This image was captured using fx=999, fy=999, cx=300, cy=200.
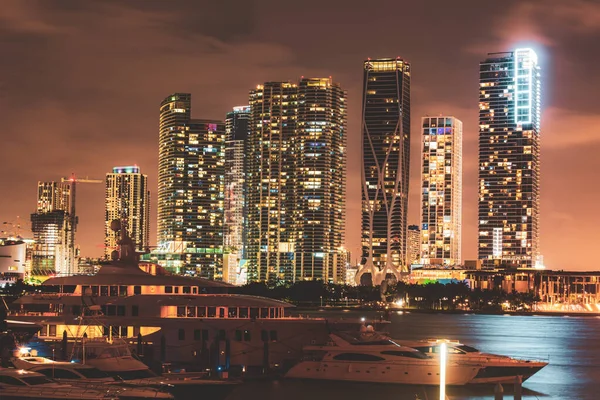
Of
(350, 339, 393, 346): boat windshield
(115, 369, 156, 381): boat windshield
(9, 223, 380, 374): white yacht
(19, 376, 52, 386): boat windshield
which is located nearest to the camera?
(19, 376, 52, 386): boat windshield

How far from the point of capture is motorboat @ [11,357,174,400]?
41344 mm

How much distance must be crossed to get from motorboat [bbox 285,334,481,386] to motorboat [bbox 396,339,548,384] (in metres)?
0.49

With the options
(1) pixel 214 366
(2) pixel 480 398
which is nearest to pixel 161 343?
(1) pixel 214 366

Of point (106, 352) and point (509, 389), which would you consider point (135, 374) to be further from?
point (509, 389)

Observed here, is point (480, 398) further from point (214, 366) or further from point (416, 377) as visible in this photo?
point (214, 366)

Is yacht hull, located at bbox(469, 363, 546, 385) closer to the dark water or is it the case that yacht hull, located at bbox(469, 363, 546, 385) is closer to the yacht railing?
the dark water

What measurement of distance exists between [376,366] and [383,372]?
1.74ft

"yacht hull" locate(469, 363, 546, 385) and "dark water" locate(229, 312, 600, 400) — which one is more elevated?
"yacht hull" locate(469, 363, 546, 385)

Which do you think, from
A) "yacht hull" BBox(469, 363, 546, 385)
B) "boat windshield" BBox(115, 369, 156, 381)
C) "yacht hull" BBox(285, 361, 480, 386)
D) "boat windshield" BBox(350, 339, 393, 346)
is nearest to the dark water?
"yacht hull" BBox(285, 361, 480, 386)

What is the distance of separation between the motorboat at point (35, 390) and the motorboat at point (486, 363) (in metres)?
25.9

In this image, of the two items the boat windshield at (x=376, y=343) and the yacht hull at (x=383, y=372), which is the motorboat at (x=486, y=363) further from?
the boat windshield at (x=376, y=343)

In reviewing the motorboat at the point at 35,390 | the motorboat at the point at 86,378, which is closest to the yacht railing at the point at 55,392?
the motorboat at the point at 35,390

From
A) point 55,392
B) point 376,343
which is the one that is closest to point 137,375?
point 55,392

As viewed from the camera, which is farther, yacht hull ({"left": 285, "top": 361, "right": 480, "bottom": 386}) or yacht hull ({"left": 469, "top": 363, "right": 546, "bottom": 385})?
yacht hull ({"left": 469, "top": 363, "right": 546, "bottom": 385})
